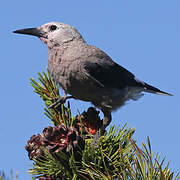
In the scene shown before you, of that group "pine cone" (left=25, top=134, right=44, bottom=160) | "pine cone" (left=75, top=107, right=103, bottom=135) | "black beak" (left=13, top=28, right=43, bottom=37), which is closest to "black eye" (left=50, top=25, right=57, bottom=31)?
"black beak" (left=13, top=28, right=43, bottom=37)

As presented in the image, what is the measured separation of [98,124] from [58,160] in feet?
2.32

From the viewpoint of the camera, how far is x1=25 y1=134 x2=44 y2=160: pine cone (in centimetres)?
249

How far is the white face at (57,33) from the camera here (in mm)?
4258

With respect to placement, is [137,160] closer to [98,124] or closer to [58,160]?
[58,160]

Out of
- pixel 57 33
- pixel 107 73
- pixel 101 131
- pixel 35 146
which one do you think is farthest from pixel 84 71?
pixel 35 146

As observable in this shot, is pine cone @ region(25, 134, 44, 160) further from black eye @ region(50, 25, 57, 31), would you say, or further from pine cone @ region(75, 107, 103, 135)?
black eye @ region(50, 25, 57, 31)

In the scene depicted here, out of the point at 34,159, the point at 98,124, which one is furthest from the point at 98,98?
the point at 34,159

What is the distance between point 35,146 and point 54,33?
2.20 meters

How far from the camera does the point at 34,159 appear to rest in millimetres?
2471

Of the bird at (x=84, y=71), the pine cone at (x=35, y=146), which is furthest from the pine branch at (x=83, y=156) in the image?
→ the bird at (x=84, y=71)

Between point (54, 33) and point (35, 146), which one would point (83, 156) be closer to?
point (35, 146)

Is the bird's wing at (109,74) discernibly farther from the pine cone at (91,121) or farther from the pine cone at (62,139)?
the pine cone at (62,139)

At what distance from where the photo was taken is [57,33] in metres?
4.38

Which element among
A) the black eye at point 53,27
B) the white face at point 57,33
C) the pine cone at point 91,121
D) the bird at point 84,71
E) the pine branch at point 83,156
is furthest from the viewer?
the black eye at point 53,27
